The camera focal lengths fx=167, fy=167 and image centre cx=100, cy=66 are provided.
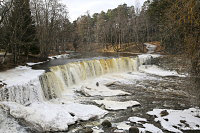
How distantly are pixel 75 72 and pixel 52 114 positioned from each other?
7.31 meters

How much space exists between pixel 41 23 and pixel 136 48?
64.3 ft

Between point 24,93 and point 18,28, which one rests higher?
point 18,28

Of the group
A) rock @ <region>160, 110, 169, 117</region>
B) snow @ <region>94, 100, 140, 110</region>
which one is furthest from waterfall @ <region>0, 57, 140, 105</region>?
rock @ <region>160, 110, 169, 117</region>

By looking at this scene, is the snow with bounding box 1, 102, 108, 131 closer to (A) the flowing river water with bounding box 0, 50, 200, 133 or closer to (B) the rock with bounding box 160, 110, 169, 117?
(A) the flowing river water with bounding box 0, 50, 200, 133

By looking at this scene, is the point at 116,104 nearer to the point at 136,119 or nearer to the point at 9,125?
the point at 136,119

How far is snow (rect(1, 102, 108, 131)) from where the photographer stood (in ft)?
20.7

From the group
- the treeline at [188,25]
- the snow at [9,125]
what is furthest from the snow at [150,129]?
the snow at [9,125]

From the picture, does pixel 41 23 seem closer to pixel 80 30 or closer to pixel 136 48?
pixel 136 48

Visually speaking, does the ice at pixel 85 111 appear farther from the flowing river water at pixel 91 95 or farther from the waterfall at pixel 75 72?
the waterfall at pixel 75 72

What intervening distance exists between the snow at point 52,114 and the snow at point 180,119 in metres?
2.51

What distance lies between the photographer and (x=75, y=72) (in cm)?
1427

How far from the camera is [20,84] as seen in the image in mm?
8586

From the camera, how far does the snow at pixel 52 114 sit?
6.32m

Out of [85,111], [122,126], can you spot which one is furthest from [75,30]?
[122,126]
